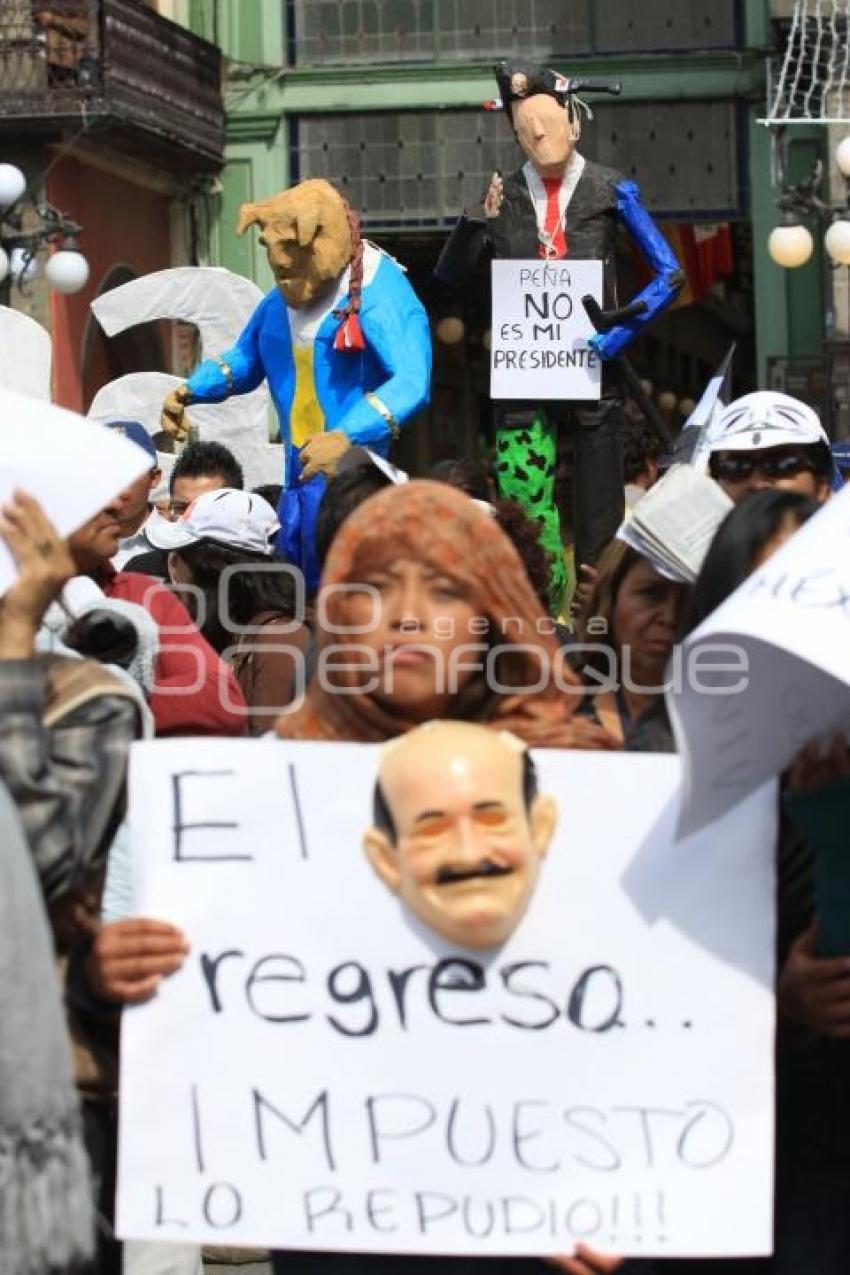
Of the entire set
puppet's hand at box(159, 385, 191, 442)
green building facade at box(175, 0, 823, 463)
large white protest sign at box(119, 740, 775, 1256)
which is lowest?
large white protest sign at box(119, 740, 775, 1256)

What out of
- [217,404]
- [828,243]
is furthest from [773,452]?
[828,243]

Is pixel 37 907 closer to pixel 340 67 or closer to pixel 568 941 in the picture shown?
pixel 568 941

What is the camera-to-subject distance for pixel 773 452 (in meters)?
5.25

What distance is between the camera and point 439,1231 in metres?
3.40

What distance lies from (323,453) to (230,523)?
821 millimetres

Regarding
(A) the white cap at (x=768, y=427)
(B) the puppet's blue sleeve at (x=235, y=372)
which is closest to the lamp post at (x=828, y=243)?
(B) the puppet's blue sleeve at (x=235, y=372)

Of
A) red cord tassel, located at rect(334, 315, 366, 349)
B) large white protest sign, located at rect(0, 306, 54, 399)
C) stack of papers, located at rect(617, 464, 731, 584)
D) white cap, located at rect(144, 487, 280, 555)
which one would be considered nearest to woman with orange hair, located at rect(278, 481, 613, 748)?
stack of papers, located at rect(617, 464, 731, 584)

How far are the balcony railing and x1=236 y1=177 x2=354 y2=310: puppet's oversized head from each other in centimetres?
1300

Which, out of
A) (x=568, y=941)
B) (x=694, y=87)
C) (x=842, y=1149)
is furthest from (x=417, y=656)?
(x=694, y=87)

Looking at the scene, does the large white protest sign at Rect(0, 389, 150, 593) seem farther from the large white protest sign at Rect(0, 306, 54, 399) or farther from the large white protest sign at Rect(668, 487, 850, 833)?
the large white protest sign at Rect(0, 306, 54, 399)

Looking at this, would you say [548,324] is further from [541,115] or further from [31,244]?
[31,244]

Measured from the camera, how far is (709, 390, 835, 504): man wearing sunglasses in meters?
5.22

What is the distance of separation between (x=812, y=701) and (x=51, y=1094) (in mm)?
1092

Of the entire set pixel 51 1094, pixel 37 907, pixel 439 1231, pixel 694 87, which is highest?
pixel 694 87
